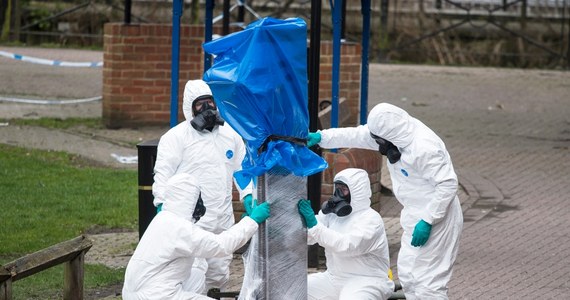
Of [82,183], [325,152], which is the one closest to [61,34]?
[82,183]

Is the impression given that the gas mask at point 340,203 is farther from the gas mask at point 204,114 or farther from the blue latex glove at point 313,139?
the gas mask at point 204,114

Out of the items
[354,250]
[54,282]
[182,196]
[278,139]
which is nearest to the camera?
[278,139]

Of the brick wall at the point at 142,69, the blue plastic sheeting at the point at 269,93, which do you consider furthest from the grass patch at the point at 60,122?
the blue plastic sheeting at the point at 269,93

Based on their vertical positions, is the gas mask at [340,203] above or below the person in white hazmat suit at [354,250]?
above

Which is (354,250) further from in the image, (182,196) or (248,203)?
(182,196)

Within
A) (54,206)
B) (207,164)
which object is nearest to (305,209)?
(207,164)

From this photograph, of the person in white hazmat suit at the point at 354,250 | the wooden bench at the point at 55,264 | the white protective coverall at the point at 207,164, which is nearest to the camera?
the wooden bench at the point at 55,264

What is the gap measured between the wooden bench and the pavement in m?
0.86

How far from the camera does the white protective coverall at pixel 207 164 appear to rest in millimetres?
8727

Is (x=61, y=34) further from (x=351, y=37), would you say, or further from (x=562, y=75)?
(x=562, y=75)

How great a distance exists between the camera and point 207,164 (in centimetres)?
887

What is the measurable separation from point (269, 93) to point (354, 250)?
1.35 meters

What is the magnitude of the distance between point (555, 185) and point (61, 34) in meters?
13.5

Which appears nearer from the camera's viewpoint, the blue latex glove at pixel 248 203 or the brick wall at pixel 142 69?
the blue latex glove at pixel 248 203
